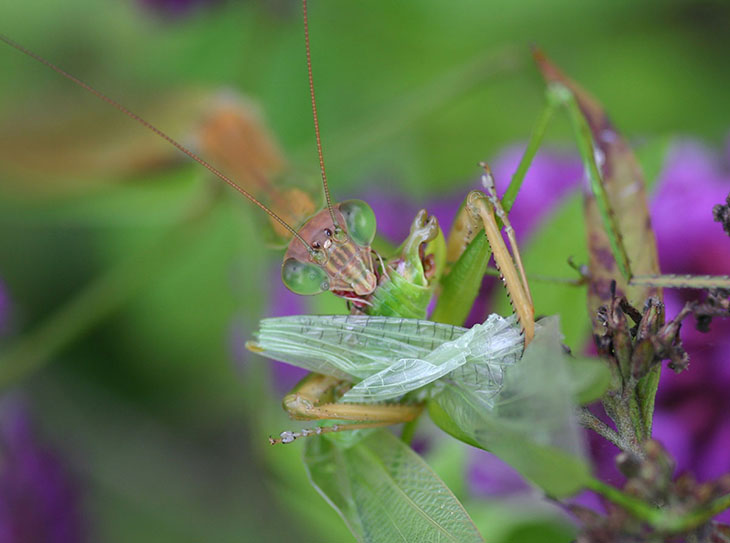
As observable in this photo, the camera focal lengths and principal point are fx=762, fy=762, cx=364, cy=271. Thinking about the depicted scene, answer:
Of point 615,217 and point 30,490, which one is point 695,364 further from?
point 30,490

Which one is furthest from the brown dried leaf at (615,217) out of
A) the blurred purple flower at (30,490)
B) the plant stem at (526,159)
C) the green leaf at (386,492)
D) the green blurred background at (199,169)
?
the blurred purple flower at (30,490)

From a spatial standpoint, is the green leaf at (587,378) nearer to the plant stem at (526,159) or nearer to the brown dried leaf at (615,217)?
the brown dried leaf at (615,217)

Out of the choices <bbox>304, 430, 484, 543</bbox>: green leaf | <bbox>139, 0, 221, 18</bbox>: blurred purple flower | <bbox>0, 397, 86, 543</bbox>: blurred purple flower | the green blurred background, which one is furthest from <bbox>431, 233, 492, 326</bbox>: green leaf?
<bbox>139, 0, 221, 18</bbox>: blurred purple flower

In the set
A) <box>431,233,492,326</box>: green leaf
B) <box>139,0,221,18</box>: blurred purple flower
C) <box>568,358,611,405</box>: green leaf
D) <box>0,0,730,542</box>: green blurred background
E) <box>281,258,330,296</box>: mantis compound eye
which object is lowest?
<box>568,358,611,405</box>: green leaf

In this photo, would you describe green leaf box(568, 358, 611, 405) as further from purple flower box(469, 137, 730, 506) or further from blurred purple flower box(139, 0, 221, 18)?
blurred purple flower box(139, 0, 221, 18)

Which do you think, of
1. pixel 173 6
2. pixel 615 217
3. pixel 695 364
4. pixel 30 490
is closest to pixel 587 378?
pixel 615 217
